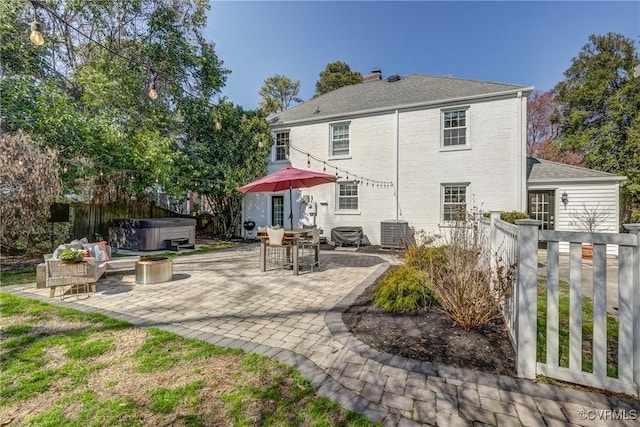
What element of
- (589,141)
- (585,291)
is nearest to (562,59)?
(589,141)

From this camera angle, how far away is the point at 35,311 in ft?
13.4

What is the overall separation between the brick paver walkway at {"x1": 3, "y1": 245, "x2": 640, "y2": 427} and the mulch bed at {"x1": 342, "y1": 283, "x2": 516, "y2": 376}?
0.16 m

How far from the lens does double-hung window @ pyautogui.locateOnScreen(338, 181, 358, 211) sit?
1259cm

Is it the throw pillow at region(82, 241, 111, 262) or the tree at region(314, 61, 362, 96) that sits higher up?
the tree at region(314, 61, 362, 96)

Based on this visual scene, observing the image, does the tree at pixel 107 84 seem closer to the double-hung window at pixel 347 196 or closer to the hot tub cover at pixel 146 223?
the hot tub cover at pixel 146 223

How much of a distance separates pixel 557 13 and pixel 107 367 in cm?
1370

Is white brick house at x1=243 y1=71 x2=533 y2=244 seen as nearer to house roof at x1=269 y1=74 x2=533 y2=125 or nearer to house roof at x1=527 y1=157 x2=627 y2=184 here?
house roof at x1=269 y1=74 x2=533 y2=125

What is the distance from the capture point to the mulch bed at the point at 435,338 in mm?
2747

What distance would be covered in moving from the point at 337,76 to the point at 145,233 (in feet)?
69.6

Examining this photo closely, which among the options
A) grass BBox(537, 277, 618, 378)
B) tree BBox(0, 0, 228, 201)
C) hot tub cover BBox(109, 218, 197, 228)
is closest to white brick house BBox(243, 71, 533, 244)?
hot tub cover BBox(109, 218, 197, 228)

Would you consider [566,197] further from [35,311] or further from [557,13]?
[35,311]

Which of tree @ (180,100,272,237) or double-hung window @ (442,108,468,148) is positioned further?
tree @ (180,100,272,237)

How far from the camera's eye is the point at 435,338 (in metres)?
3.23

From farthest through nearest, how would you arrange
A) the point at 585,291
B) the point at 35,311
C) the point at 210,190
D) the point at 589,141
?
1. the point at 589,141
2. the point at 210,190
3. the point at 585,291
4. the point at 35,311
